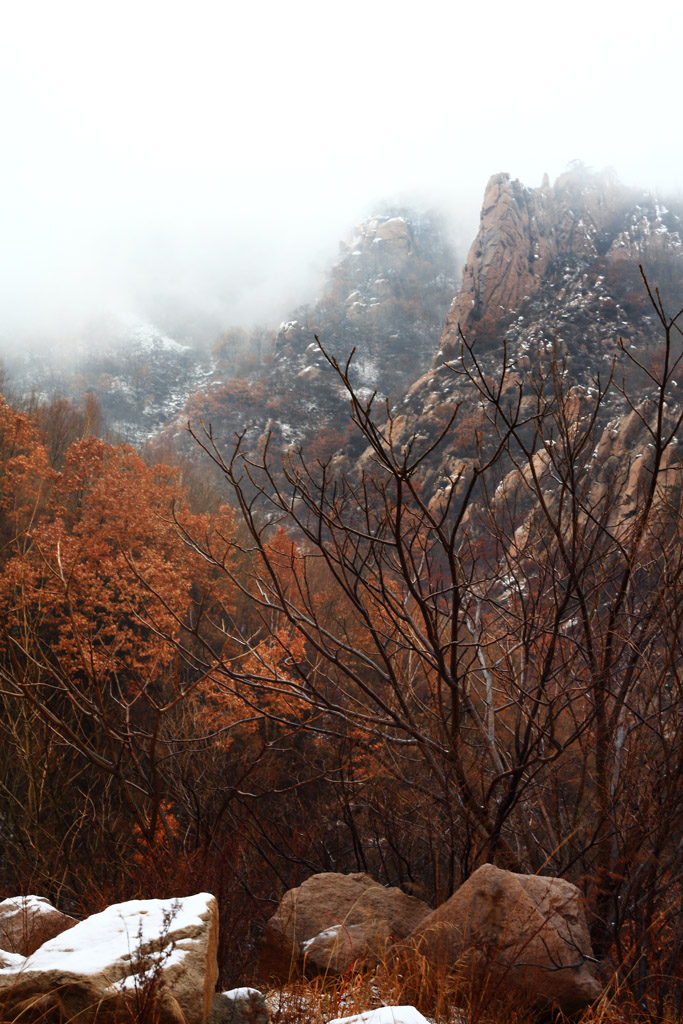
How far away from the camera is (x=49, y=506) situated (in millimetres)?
15758

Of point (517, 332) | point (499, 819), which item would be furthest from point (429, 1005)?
point (517, 332)

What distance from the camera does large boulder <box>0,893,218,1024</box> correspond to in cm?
185

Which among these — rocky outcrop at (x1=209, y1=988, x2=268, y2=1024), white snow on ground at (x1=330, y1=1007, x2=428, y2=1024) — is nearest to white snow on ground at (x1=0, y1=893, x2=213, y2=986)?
rocky outcrop at (x1=209, y1=988, x2=268, y2=1024)

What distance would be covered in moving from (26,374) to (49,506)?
81.8 m

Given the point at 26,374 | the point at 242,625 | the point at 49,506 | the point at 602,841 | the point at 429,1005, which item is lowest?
the point at 429,1005

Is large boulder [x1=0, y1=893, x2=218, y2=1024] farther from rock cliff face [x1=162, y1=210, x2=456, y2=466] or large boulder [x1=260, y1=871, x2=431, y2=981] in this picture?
rock cliff face [x1=162, y1=210, x2=456, y2=466]

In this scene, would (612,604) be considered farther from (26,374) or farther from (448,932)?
(26,374)

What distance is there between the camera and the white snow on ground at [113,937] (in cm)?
197

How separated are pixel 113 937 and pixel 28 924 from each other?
60.5 inches

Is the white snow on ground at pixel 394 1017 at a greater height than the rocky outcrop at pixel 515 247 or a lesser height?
lesser

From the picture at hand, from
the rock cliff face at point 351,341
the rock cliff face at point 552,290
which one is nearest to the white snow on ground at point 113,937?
the rock cliff face at point 552,290

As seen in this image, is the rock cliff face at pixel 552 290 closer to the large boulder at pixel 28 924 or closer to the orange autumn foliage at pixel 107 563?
the orange autumn foliage at pixel 107 563

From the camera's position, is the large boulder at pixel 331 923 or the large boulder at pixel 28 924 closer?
the large boulder at pixel 28 924

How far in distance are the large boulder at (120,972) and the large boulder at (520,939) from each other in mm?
1126
